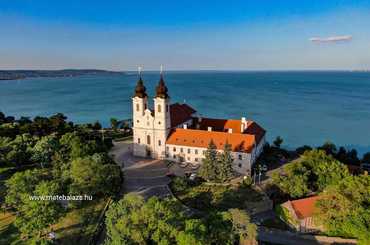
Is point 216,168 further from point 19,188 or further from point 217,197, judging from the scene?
point 19,188

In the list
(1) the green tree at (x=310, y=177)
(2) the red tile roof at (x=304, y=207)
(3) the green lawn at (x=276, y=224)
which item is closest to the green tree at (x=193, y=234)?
(3) the green lawn at (x=276, y=224)

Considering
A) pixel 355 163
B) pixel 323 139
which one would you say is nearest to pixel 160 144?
pixel 355 163

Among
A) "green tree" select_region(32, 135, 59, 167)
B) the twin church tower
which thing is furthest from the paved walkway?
"green tree" select_region(32, 135, 59, 167)

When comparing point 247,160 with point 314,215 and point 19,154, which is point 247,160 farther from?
point 19,154

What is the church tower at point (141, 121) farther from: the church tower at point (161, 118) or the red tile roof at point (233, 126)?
the red tile roof at point (233, 126)

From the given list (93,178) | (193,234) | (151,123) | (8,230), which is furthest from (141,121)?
(193,234)

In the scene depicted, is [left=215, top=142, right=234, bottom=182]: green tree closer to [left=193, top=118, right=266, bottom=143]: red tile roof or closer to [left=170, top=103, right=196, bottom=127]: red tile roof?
[left=193, top=118, right=266, bottom=143]: red tile roof
